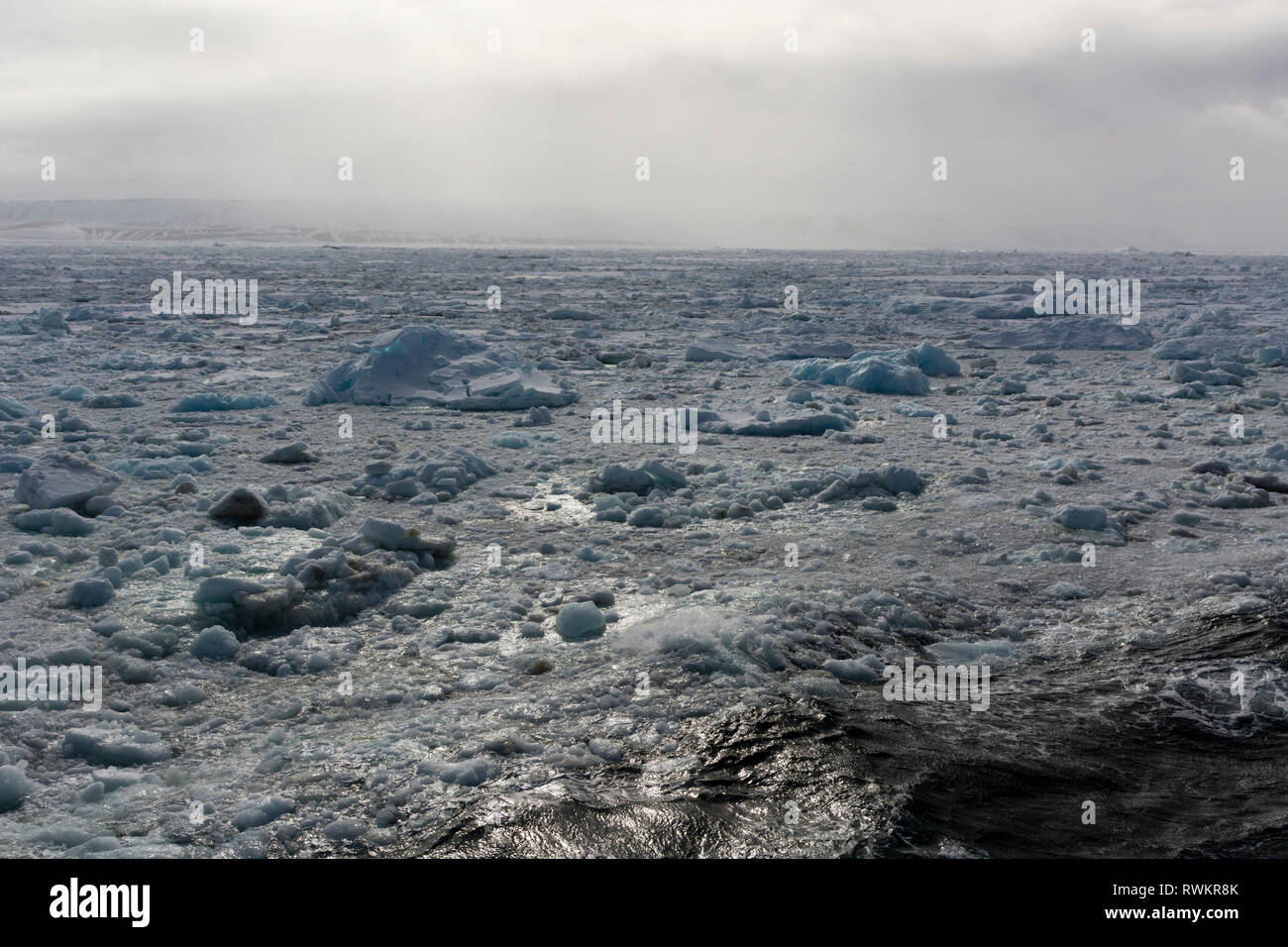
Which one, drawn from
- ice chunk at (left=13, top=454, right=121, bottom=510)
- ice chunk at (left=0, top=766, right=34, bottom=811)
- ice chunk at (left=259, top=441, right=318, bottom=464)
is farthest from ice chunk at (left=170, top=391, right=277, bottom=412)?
ice chunk at (left=0, top=766, right=34, bottom=811)

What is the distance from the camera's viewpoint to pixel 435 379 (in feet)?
31.9

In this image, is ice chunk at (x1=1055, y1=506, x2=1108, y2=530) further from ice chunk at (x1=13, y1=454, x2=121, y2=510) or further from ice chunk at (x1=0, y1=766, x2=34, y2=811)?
ice chunk at (x1=13, y1=454, x2=121, y2=510)

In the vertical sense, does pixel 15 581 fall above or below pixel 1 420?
below

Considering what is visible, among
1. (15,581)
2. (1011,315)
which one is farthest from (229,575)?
(1011,315)

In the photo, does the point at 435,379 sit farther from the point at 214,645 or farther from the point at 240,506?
the point at 214,645

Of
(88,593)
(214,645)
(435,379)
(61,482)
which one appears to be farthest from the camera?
(435,379)

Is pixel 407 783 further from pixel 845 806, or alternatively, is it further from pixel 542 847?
pixel 845 806

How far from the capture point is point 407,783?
2928mm

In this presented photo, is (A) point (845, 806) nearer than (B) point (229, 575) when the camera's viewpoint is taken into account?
Yes

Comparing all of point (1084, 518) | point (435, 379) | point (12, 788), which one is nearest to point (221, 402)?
point (435, 379)

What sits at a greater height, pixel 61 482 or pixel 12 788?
pixel 61 482

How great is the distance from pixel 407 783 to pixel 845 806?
1.34 meters
